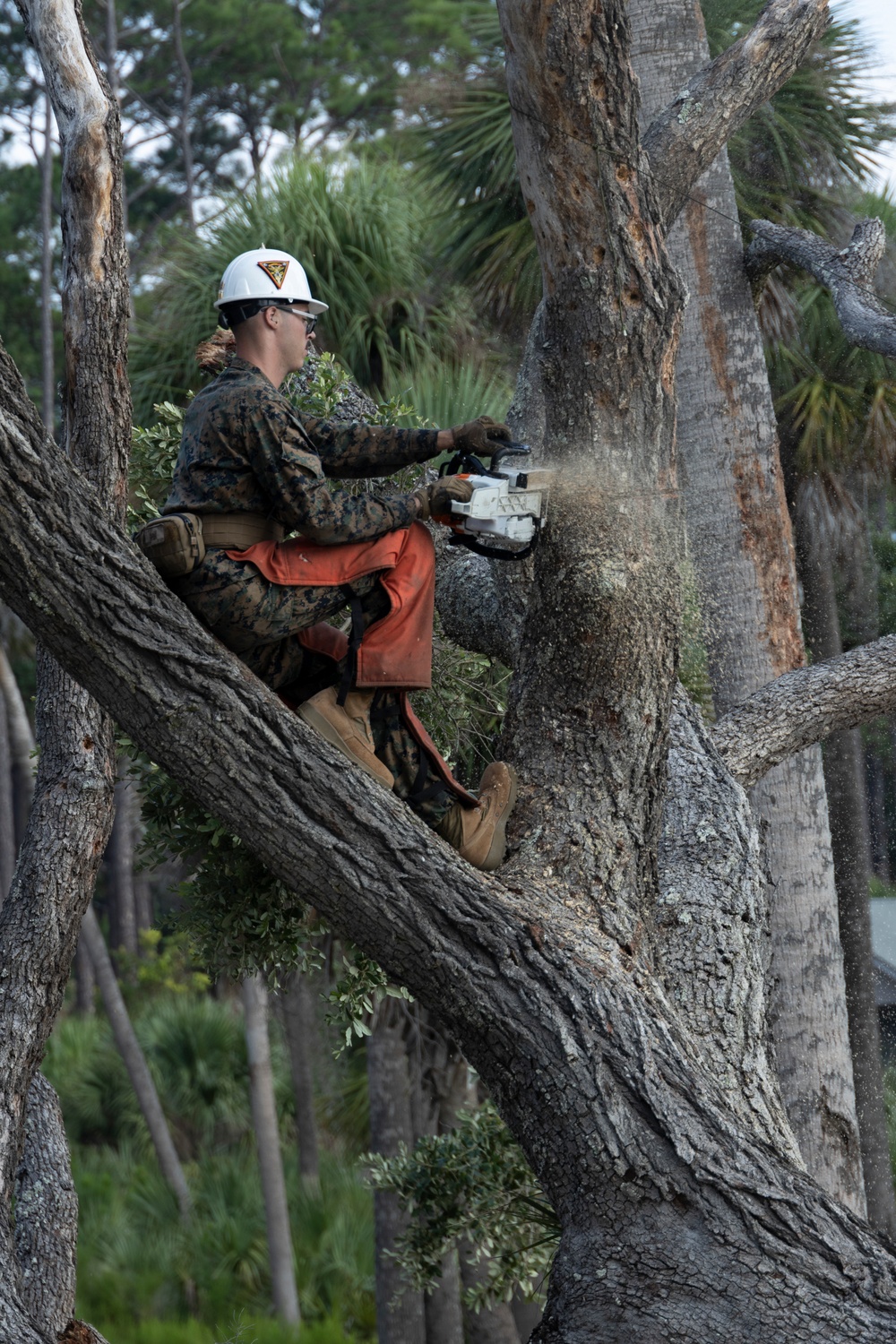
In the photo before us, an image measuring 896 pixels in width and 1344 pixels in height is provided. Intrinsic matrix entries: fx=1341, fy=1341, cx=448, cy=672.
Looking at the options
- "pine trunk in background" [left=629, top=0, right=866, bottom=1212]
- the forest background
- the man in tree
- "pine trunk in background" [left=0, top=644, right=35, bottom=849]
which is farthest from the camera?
"pine trunk in background" [left=0, top=644, right=35, bottom=849]

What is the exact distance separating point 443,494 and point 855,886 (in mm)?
7112

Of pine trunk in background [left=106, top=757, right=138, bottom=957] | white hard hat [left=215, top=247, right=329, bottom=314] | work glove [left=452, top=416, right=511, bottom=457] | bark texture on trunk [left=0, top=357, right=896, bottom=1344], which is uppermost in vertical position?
white hard hat [left=215, top=247, right=329, bottom=314]

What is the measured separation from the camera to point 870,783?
11.2m

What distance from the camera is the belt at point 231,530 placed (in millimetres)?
3406

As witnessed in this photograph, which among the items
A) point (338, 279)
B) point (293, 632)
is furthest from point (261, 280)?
point (338, 279)

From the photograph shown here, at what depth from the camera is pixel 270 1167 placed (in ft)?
38.3

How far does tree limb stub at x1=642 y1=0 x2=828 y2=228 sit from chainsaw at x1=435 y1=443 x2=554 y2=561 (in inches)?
32.3

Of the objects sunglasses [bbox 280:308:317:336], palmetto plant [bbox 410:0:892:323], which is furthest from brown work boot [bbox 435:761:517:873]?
palmetto plant [bbox 410:0:892:323]

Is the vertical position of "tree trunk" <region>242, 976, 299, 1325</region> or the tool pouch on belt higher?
the tool pouch on belt

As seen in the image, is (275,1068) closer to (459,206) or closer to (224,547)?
(459,206)

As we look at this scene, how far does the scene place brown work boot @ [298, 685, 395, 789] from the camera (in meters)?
3.50

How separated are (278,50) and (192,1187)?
18.8 metres

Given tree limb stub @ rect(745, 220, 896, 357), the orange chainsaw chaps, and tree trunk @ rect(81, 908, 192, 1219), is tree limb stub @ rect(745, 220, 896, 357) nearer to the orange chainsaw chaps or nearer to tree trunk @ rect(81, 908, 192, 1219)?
the orange chainsaw chaps

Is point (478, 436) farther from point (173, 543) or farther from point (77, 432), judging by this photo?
point (77, 432)
